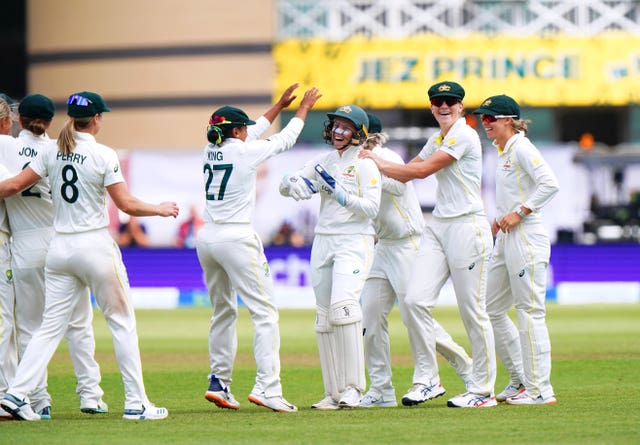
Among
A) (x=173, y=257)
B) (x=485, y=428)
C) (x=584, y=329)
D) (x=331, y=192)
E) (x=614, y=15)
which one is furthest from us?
(x=614, y=15)

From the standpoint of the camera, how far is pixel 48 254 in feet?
27.1

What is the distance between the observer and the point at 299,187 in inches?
348

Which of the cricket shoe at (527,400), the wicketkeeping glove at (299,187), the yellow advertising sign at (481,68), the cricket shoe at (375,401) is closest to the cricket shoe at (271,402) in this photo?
the cricket shoe at (375,401)

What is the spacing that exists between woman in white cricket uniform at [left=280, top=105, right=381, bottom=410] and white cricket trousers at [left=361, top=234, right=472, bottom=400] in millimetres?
285

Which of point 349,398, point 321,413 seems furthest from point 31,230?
point 349,398

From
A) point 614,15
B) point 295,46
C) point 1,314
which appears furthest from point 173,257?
point 1,314

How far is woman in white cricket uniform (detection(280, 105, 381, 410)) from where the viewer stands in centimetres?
885

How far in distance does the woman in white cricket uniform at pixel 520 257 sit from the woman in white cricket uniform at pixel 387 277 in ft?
1.27

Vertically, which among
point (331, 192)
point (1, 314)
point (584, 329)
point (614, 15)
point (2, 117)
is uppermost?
point (614, 15)

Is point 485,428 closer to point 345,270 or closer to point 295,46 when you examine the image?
point 345,270

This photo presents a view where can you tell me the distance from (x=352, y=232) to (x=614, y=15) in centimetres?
2189

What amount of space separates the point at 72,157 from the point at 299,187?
1.59m

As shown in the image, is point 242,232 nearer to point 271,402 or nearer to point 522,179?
point 271,402

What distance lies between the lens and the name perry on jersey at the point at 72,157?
8.21m
